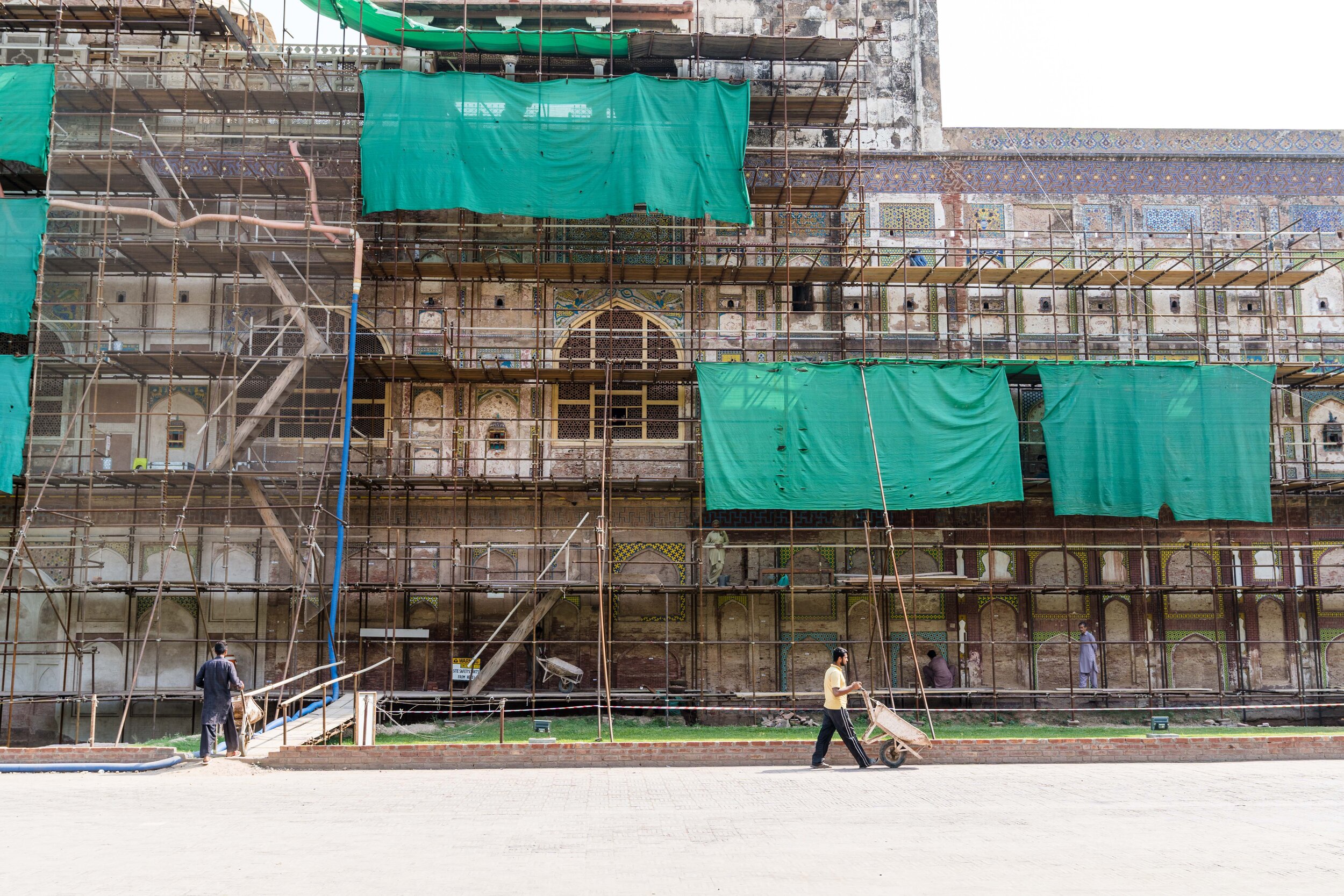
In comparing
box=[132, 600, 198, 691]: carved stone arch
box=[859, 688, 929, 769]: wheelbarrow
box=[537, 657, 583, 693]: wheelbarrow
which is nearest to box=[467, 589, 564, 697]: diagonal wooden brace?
box=[537, 657, 583, 693]: wheelbarrow

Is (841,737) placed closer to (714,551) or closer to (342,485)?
(714,551)

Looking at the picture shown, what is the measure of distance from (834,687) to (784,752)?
1.18 m

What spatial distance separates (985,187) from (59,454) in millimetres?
15153

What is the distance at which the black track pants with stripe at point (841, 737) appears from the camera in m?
11.5

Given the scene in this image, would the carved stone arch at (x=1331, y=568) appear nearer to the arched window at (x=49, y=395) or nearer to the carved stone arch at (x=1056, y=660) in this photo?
the carved stone arch at (x=1056, y=660)

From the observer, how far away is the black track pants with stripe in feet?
37.7

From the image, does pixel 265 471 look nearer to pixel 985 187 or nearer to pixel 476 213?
pixel 476 213

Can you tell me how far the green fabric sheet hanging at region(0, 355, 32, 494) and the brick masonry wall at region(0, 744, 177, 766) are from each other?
20.7 feet

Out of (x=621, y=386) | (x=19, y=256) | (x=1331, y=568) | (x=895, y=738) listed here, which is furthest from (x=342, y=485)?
(x=1331, y=568)

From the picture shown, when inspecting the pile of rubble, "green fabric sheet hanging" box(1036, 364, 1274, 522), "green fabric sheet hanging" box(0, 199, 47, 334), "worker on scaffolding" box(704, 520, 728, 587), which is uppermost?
"green fabric sheet hanging" box(0, 199, 47, 334)

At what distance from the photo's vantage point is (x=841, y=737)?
1166cm

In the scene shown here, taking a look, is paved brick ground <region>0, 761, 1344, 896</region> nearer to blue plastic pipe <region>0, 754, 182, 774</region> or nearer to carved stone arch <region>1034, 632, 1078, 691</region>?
blue plastic pipe <region>0, 754, 182, 774</region>

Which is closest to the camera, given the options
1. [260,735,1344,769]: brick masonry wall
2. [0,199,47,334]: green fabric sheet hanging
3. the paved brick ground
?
the paved brick ground

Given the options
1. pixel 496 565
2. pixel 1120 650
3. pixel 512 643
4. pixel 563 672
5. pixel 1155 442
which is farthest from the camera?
pixel 1120 650
